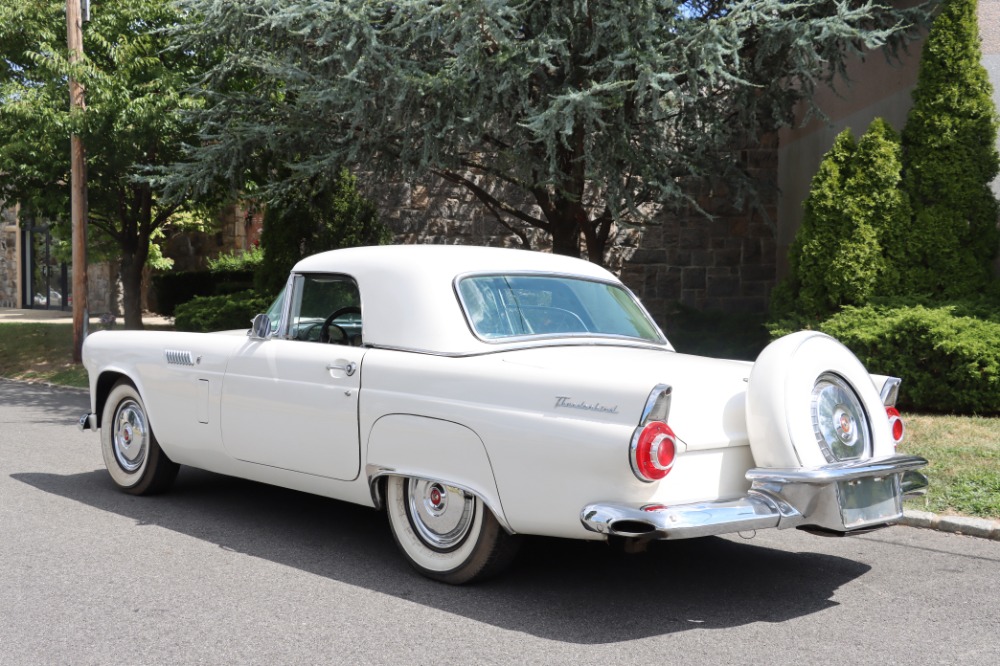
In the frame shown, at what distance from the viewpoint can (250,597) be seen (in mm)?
4973

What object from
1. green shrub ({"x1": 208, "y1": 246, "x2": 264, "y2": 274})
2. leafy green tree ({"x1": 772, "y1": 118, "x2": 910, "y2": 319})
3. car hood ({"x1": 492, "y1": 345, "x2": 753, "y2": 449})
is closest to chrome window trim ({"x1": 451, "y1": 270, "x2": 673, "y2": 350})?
car hood ({"x1": 492, "y1": 345, "x2": 753, "y2": 449})

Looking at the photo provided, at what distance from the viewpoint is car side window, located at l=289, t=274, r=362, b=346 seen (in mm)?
6086

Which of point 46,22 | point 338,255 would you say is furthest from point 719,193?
point 338,255

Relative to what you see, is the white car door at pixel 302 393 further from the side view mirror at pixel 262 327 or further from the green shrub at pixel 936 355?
the green shrub at pixel 936 355

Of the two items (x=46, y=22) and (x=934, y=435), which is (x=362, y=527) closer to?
(x=934, y=435)

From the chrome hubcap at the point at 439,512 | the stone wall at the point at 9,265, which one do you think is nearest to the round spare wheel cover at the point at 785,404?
the chrome hubcap at the point at 439,512

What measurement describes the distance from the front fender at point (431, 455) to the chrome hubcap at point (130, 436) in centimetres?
246

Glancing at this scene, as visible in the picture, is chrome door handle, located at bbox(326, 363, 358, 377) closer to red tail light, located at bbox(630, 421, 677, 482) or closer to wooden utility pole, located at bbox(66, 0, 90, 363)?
red tail light, located at bbox(630, 421, 677, 482)

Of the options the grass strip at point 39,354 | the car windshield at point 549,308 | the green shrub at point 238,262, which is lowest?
the grass strip at point 39,354

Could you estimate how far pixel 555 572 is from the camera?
17.9 ft

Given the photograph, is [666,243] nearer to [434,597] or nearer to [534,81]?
[534,81]

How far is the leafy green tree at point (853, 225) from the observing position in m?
11.4

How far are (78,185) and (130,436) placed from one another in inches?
385

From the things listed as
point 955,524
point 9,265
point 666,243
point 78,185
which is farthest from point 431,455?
point 9,265
